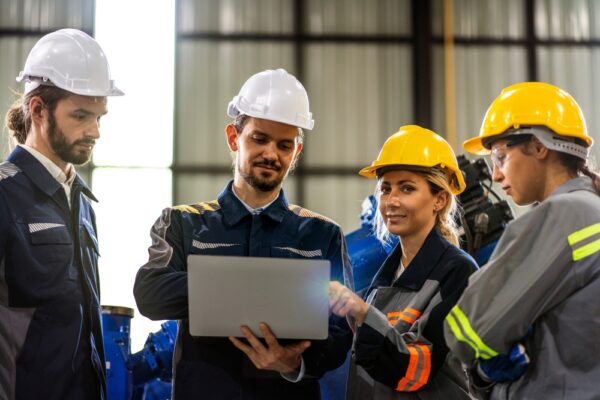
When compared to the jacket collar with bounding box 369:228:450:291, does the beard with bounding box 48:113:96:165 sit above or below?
above

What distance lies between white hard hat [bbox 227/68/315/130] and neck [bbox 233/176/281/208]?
0.91 feet

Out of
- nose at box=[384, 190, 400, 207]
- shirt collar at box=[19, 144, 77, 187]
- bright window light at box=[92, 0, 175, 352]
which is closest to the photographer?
shirt collar at box=[19, 144, 77, 187]

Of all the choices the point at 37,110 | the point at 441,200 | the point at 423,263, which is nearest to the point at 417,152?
the point at 441,200

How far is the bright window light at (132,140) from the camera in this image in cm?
1034

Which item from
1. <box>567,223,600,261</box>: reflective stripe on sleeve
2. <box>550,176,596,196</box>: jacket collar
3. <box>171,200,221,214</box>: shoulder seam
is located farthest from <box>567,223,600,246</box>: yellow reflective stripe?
<box>171,200,221,214</box>: shoulder seam

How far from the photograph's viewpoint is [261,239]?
322 cm

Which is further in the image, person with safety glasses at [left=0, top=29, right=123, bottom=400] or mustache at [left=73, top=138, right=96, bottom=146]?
mustache at [left=73, top=138, right=96, bottom=146]

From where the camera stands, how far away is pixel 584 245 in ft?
8.38

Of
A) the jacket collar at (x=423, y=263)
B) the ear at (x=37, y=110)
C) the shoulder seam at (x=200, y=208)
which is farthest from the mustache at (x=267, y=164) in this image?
the ear at (x=37, y=110)

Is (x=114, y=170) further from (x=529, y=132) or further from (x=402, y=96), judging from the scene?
(x=529, y=132)

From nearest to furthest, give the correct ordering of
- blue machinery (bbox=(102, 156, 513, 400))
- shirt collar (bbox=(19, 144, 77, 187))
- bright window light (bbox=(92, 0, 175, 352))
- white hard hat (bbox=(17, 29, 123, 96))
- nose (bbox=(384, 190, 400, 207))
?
shirt collar (bbox=(19, 144, 77, 187)), white hard hat (bbox=(17, 29, 123, 96)), nose (bbox=(384, 190, 400, 207)), blue machinery (bbox=(102, 156, 513, 400)), bright window light (bbox=(92, 0, 175, 352))

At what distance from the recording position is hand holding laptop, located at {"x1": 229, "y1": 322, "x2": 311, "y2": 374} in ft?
9.26

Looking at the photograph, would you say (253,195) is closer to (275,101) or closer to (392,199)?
(275,101)

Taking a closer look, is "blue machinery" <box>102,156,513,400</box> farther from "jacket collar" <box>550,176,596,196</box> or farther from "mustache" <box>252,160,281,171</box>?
"jacket collar" <box>550,176,596,196</box>
